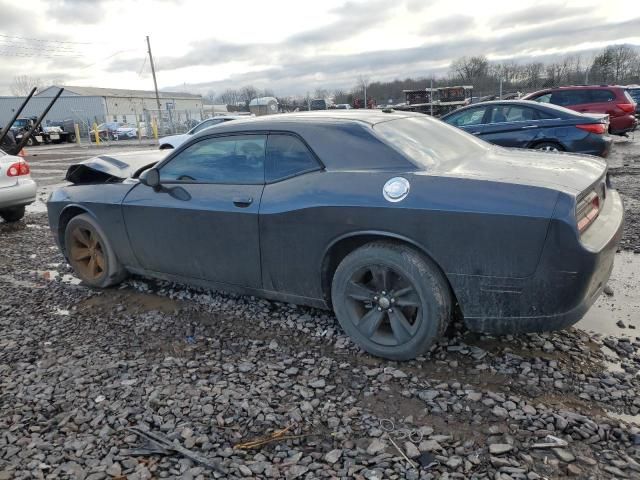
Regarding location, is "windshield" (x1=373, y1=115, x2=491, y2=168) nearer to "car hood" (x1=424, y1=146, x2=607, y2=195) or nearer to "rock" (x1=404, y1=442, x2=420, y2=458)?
"car hood" (x1=424, y1=146, x2=607, y2=195)

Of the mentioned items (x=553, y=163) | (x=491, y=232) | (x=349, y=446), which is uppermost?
(x=553, y=163)

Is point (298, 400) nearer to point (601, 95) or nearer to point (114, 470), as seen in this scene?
point (114, 470)

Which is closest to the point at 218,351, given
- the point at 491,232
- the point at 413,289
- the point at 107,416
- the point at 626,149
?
the point at 107,416

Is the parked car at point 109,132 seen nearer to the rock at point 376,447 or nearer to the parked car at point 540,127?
the parked car at point 540,127

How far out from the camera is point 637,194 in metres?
7.49

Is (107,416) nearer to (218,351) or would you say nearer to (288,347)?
(218,351)

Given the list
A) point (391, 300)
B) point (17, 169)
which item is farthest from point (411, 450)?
point (17, 169)

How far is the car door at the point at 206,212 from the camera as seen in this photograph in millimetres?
3525

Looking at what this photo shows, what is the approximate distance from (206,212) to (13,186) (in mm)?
5678

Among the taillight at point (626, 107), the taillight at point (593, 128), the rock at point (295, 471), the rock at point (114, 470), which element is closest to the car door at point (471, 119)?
the taillight at point (593, 128)

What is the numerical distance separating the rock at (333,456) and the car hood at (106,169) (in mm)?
3244

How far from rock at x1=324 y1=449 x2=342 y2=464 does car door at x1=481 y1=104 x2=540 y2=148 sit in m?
7.69

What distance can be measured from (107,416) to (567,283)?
2.56 m

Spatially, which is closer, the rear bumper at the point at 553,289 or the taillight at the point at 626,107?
the rear bumper at the point at 553,289
